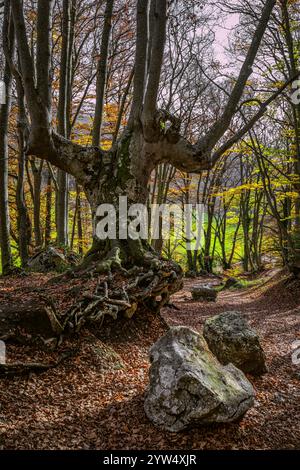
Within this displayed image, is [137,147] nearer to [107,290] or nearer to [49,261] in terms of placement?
[107,290]

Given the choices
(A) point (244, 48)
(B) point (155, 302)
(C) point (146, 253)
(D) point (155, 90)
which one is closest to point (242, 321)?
(B) point (155, 302)

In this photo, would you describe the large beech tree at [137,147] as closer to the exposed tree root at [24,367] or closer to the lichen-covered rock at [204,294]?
the exposed tree root at [24,367]

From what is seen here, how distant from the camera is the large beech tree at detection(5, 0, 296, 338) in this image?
561 centimetres

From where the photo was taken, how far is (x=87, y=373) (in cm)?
429

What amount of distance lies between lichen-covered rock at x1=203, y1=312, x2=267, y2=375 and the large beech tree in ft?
4.17

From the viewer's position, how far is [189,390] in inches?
132

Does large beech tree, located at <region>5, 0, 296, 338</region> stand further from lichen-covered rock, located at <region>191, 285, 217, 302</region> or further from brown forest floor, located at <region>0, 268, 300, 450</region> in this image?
lichen-covered rock, located at <region>191, 285, 217, 302</region>

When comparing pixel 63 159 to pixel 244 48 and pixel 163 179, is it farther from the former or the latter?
pixel 163 179

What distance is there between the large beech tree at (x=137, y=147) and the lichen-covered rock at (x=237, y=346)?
1272 mm

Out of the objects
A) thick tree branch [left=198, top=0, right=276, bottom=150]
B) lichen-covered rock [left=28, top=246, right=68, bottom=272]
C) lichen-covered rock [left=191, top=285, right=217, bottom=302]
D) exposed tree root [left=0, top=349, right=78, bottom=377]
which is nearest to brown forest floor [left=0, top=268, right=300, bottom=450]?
exposed tree root [left=0, top=349, right=78, bottom=377]

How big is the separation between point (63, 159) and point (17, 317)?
11.1 feet

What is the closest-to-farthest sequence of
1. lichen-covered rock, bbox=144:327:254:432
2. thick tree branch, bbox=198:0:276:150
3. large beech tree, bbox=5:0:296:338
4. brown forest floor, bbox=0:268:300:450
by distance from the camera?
brown forest floor, bbox=0:268:300:450, lichen-covered rock, bbox=144:327:254:432, large beech tree, bbox=5:0:296:338, thick tree branch, bbox=198:0:276:150

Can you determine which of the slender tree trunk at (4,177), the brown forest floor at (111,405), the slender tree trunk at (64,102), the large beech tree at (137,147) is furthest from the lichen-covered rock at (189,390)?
the slender tree trunk at (64,102)
